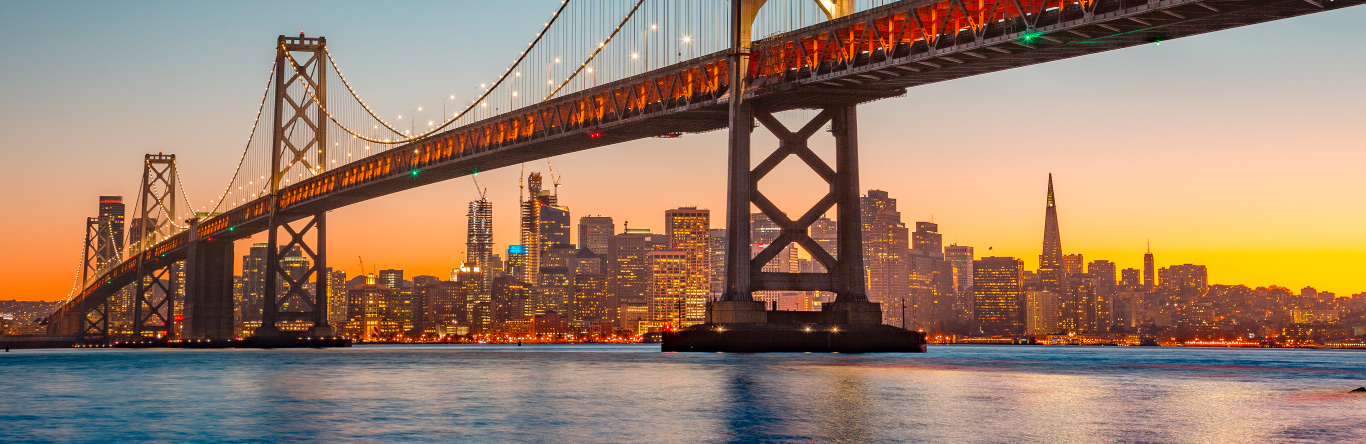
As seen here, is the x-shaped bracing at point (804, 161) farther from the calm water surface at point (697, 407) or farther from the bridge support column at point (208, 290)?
the bridge support column at point (208, 290)

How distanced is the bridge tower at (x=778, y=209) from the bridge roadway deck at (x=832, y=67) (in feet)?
2.67

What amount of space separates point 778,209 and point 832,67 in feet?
22.0

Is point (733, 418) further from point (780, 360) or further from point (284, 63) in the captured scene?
point (284, 63)

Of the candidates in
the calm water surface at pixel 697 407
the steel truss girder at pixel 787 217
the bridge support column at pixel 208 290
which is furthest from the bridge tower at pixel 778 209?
the bridge support column at pixel 208 290

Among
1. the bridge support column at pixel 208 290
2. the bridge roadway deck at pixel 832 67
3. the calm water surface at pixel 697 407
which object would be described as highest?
A: the bridge roadway deck at pixel 832 67

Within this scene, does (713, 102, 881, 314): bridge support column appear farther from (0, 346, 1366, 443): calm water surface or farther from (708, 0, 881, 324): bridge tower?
(0, 346, 1366, 443): calm water surface

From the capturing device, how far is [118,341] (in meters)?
157

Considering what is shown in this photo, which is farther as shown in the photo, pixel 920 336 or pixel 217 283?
pixel 217 283

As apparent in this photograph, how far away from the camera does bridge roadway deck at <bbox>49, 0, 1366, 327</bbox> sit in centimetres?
4259

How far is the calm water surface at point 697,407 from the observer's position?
25938 mm

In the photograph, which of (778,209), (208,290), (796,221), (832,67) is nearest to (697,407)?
(832,67)

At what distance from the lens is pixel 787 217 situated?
59.2 metres

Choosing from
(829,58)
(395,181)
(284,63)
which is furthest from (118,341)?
(829,58)

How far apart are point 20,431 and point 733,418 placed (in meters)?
13.3
